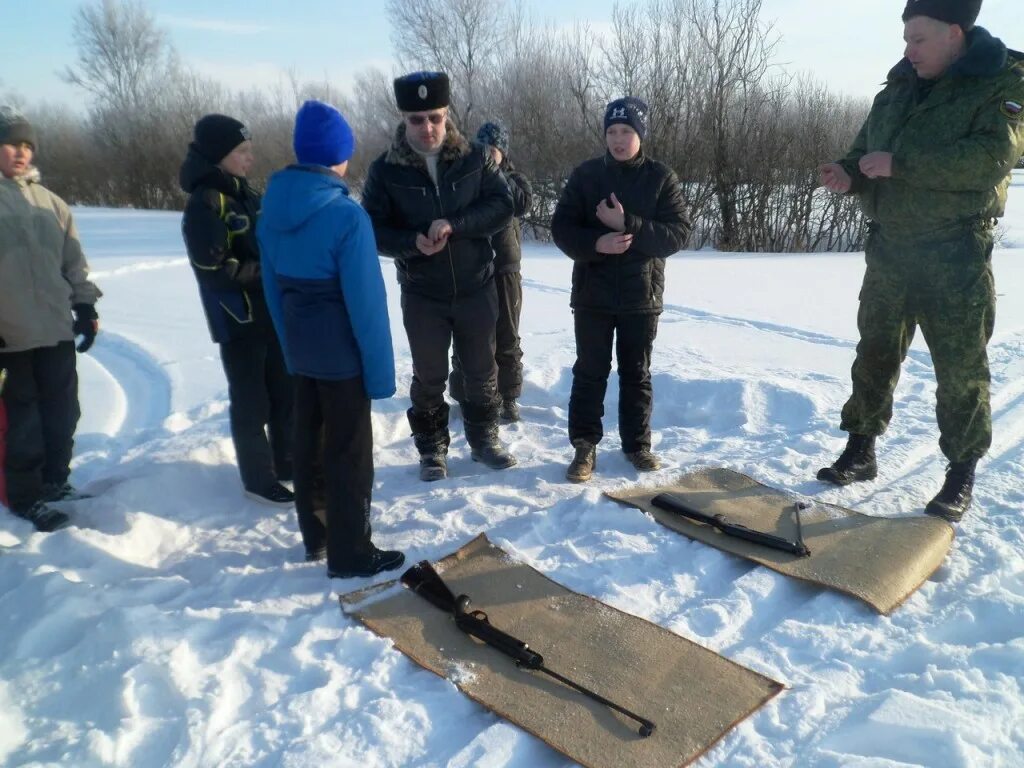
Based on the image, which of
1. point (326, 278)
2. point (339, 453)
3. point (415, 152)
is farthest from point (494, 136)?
point (339, 453)

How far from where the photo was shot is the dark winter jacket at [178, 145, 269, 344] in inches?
121

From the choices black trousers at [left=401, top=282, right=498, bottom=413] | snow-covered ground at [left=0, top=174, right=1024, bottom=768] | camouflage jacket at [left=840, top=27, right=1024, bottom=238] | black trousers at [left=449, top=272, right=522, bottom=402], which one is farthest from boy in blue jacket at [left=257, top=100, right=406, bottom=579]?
camouflage jacket at [left=840, top=27, right=1024, bottom=238]

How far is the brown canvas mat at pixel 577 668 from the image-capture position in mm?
2023

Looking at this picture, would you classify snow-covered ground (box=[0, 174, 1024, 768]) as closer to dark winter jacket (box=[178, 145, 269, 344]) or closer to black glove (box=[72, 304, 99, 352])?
black glove (box=[72, 304, 99, 352])

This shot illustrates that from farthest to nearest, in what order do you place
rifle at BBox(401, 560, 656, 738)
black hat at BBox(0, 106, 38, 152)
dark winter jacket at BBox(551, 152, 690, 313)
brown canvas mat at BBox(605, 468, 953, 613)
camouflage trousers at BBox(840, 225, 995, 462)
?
dark winter jacket at BBox(551, 152, 690, 313) → camouflage trousers at BBox(840, 225, 995, 462) → black hat at BBox(0, 106, 38, 152) → brown canvas mat at BBox(605, 468, 953, 613) → rifle at BBox(401, 560, 656, 738)

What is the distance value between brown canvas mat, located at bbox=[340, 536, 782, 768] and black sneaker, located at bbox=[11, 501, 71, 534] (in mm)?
1455

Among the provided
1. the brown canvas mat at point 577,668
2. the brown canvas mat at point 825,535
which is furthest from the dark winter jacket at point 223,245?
the brown canvas mat at point 825,535

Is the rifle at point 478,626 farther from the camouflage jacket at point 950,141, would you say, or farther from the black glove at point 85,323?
the camouflage jacket at point 950,141

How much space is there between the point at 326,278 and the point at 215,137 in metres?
1.02

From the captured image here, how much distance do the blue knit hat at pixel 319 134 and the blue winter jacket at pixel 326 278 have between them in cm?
4

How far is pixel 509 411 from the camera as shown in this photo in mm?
4531

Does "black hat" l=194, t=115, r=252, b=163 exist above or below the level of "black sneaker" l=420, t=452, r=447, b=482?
above

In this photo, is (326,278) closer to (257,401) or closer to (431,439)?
(257,401)

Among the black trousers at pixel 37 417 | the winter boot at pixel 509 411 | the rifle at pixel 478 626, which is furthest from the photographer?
the winter boot at pixel 509 411
